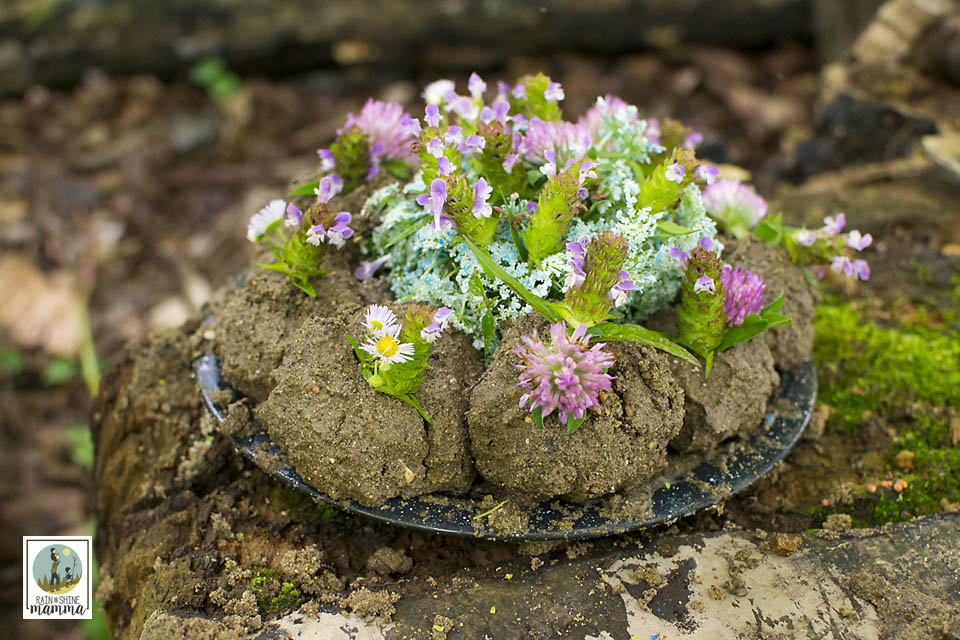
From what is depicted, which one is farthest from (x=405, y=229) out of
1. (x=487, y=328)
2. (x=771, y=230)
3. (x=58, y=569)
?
(x=58, y=569)

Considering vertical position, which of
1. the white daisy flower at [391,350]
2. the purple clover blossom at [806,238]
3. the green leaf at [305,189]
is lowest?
the white daisy flower at [391,350]

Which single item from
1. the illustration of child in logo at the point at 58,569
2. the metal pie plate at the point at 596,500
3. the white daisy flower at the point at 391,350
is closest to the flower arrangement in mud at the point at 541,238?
the white daisy flower at the point at 391,350

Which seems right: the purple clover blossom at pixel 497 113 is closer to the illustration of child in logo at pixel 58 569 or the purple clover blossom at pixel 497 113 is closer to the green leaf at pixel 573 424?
the green leaf at pixel 573 424

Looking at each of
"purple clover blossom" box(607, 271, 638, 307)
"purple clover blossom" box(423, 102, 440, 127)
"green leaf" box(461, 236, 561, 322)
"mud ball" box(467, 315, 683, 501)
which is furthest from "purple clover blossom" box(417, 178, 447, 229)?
"purple clover blossom" box(607, 271, 638, 307)

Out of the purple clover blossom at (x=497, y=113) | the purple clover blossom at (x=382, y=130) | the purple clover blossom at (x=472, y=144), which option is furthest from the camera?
the purple clover blossom at (x=382, y=130)

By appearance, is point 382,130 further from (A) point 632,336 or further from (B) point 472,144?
(A) point 632,336

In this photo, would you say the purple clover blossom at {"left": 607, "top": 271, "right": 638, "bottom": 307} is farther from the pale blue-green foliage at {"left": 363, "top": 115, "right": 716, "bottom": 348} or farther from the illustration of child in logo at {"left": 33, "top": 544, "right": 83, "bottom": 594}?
the illustration of child in logo at {"left": 33, "top": 544, "right": 83, "bottom": 594}
